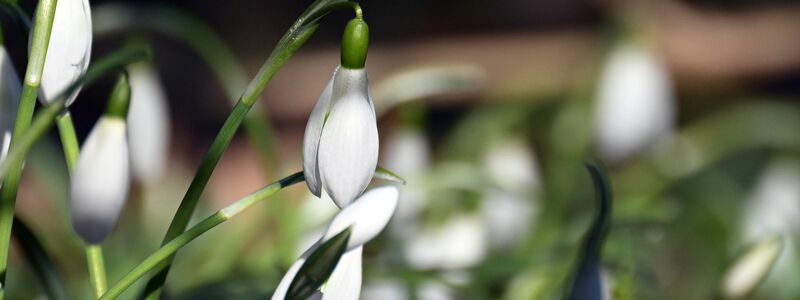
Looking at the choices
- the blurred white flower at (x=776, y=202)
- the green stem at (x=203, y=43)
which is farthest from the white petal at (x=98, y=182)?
the blurred white flower at (x=776, y=202)

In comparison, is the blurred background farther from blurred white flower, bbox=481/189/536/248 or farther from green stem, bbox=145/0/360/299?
green stem, bbox=145/0/360/299

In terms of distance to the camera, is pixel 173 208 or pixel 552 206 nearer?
pixel 552 206

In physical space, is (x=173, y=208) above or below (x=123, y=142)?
below

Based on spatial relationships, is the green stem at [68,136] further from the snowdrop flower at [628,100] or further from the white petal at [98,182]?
the snowdrop flower at [628,100]

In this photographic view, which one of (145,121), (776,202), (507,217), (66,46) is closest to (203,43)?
(145,121)

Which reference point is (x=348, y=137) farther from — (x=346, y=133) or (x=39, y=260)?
(x=39, y=260)

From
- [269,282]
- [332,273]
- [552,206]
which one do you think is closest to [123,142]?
[332,273]

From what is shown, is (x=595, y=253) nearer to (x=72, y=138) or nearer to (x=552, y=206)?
(x=72, y=138)
